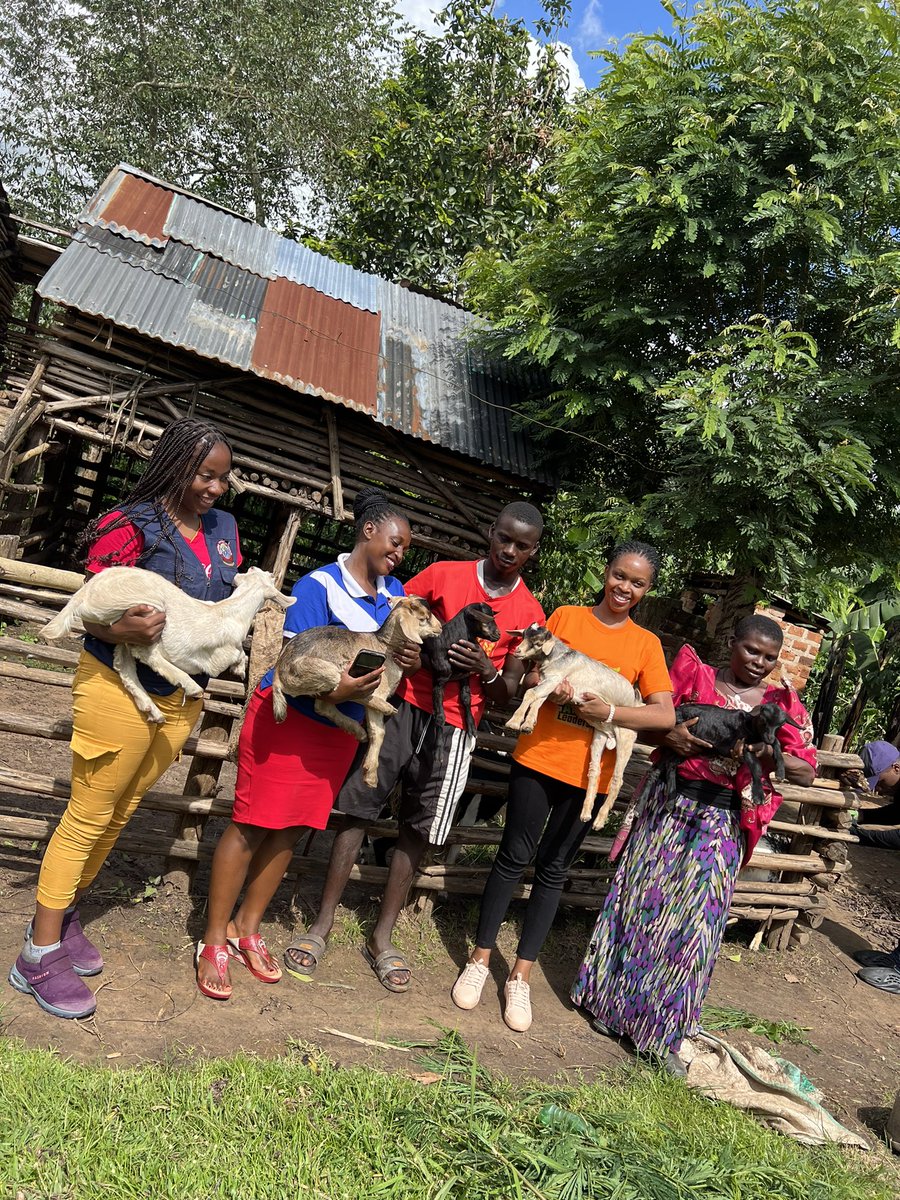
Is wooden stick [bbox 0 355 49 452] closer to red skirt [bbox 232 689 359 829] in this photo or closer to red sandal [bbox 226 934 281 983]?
red skirt [bbox 232 689 359 829]

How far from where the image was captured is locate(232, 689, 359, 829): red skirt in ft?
10.1

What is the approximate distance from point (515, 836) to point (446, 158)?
13939 mm

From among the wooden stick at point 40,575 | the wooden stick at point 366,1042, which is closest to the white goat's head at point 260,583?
the wooden stick at point 40,575

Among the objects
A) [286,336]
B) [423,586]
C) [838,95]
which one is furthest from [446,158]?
[423,586]

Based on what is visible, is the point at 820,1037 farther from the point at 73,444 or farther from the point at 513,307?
the point at 73,444

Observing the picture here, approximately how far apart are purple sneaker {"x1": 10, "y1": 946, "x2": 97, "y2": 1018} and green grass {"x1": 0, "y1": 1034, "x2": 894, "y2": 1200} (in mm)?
249

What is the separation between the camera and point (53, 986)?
279 cm

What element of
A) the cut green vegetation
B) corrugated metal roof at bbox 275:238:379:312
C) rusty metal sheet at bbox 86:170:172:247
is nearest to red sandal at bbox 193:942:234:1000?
the cut green vegetation

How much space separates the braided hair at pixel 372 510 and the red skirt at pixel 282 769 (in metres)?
0.79

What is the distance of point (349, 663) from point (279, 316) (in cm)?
715

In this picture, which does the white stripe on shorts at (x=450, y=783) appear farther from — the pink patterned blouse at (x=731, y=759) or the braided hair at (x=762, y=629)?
the braided hair at (x=762, y=629)

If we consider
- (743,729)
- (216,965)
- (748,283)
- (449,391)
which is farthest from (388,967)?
(449,391)

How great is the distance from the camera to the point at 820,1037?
4.46 m

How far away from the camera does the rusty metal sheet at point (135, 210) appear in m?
8.63
